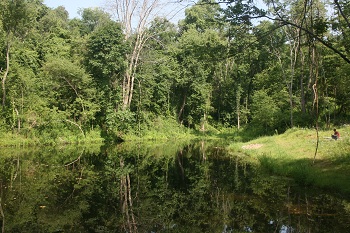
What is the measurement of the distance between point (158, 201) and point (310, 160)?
29.6 feet

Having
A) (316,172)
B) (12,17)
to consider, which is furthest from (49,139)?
(316,172)

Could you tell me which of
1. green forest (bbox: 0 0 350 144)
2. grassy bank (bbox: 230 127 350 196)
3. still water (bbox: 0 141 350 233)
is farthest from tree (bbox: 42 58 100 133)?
grassy bank (bbox: 230 127 350 196)

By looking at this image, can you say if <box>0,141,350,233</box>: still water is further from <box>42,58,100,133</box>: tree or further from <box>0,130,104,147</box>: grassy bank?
<box>42,58,100,133</box>: tree

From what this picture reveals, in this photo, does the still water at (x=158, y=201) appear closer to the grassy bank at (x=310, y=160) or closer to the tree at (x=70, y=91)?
the grassy bank at (x=310, y=160)

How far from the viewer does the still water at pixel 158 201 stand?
361 inches

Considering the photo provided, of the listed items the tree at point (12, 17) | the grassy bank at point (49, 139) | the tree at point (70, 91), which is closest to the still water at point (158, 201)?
the grassy bank at point (49, 139)

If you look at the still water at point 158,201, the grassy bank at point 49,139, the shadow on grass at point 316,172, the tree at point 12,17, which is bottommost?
the still water at point 158,201

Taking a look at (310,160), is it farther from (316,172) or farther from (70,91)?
(70,91)

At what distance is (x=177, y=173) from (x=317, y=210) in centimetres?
897

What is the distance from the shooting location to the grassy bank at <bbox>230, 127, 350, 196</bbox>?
519 inches

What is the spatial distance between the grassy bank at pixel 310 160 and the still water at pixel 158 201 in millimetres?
720

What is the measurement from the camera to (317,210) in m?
10.2

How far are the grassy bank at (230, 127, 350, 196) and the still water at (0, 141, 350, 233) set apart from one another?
720 millimetres

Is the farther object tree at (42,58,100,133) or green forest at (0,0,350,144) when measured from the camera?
tree at (42,58,100,133)
